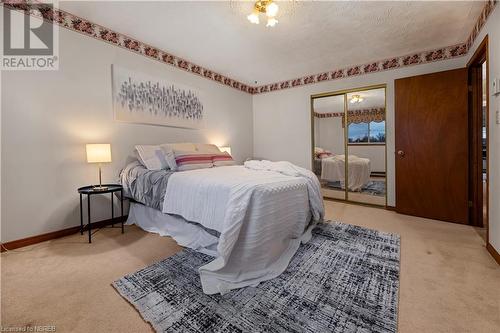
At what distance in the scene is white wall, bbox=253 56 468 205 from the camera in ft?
11.3

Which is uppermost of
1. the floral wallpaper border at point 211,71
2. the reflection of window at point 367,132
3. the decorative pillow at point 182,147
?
the floral wallpaper border at point 211,71

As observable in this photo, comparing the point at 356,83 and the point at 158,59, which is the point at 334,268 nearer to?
the point at 356,83

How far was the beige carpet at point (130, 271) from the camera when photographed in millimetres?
1209

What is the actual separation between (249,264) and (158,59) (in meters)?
3.12

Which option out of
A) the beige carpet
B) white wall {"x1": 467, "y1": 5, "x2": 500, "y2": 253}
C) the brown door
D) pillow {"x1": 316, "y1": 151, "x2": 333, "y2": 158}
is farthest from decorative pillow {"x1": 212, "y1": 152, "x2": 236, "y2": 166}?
white wall {"x1": 467, "y1": 5, "x2": 500, "y2": 253}

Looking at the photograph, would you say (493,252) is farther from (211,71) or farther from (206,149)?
(211,71)

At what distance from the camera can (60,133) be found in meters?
2.36

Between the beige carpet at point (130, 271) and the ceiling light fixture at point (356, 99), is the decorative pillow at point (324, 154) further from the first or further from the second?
the beige carpet at point (130, 271)

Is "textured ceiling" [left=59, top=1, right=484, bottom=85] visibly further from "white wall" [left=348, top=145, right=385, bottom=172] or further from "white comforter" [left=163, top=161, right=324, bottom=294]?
"white comforter" [left=163, top=161, right=324, bottom=294]

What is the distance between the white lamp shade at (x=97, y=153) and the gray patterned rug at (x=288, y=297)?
1.36 metres

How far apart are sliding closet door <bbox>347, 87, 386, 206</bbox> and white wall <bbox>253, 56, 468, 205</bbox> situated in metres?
0.11

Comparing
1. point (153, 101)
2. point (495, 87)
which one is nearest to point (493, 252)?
point (495, 87)

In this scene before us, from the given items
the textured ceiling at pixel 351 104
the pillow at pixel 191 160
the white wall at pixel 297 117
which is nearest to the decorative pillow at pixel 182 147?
the pillow at pixel 191 160

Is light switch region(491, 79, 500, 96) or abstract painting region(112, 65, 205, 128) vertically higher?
abstract painting region(112, 65, 205, 128)
